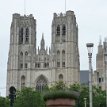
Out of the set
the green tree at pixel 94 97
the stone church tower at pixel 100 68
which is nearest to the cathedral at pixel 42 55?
the stone church tower at pixel 100 68

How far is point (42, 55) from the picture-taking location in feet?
419

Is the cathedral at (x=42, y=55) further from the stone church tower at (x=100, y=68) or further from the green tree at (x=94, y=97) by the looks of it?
the green tree at (x=94, y=97)

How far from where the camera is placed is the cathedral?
12294 cm

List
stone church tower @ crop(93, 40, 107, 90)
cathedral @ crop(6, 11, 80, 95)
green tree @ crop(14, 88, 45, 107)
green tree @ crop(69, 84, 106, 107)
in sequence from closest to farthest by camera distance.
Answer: green tree @ crop(69, 84, 106, 107) → green tree @ crop(14, 88, 45, 107) → stone church tower @ crop(93, 40, 107, 90) → cathedral @ crop(6, 11, 80, 95)

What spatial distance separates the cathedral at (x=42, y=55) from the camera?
12294 cm

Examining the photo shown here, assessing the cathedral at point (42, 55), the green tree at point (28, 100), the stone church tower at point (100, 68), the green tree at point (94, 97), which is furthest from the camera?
the cathedral at point (42, 55)

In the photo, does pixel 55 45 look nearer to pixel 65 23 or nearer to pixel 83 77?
pixel 65 23

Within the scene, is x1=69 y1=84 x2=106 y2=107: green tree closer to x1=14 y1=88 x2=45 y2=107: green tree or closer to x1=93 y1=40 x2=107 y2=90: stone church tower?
x1=14 y1=88 x2=45 y2=107: green tree

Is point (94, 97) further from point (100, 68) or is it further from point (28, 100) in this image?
point (100, 68)

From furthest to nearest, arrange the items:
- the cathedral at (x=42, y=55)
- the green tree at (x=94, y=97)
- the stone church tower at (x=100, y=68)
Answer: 1. the cathedral at (x=42, y=55)
2. the stone church tower at (x=100, y=68)
3. the green tree at (x=94, y=97)

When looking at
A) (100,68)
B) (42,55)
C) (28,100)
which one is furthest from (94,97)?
(42,55)

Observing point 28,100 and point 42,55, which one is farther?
point 42,55

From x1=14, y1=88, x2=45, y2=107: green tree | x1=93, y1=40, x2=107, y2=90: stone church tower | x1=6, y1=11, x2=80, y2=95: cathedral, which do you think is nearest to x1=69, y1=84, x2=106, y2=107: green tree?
x1=14, y1=88, x2=45, y2=107: green tree

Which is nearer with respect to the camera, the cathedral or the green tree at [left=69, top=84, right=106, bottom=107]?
the green tree at [left=69, top=84, right=106, bottom=107]
